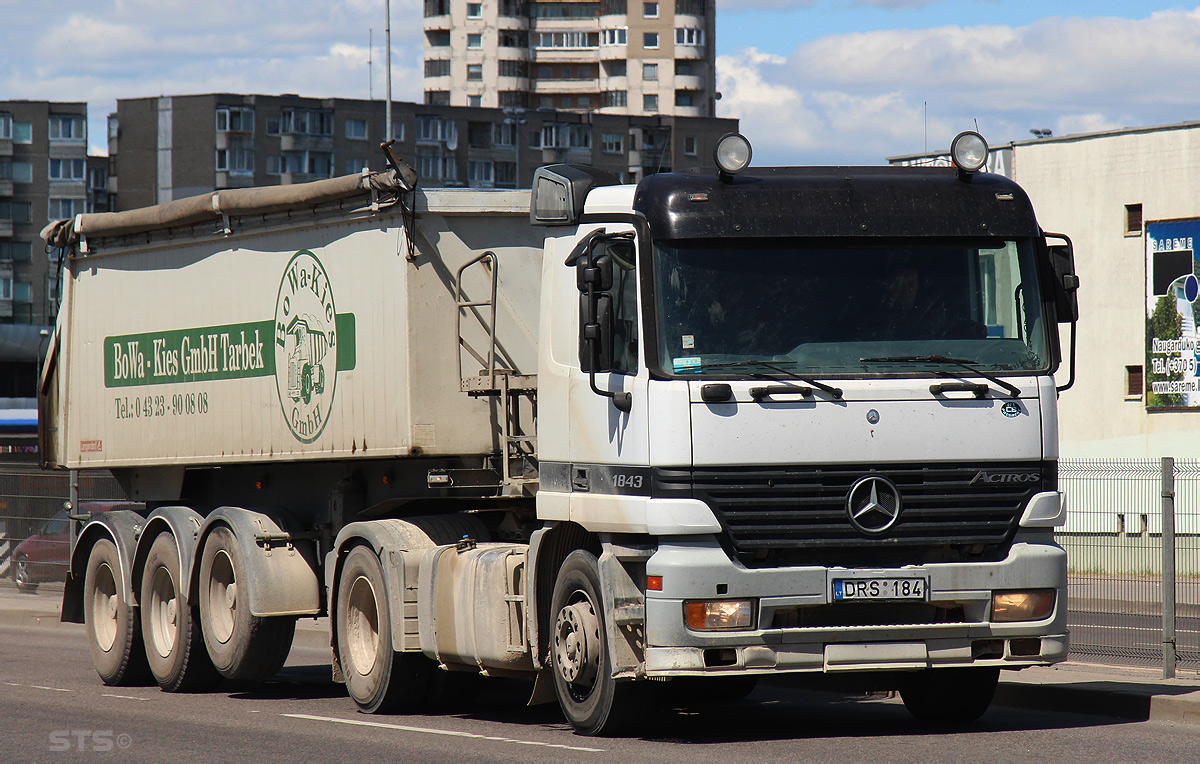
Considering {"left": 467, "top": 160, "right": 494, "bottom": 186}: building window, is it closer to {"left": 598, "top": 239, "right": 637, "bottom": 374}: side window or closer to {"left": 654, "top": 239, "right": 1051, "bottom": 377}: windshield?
{"left": 598, "top": 239, "right": 637, "bottom": 374}: side window

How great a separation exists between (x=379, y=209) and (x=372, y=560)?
248cm

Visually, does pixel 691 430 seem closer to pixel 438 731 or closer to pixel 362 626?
pixel 438 731

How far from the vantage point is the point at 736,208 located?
30.1 feet

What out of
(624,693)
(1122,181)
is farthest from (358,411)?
(1122,181)

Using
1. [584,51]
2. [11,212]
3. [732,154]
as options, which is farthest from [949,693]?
[584,51]

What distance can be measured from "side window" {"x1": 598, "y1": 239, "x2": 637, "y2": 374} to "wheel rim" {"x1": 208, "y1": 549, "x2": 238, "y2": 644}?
5179 millimetres

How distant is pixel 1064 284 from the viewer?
934cm

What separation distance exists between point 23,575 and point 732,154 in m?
18.7

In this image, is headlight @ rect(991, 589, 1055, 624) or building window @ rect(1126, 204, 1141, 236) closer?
headlight @ rect(991, 589, 1055, 624)

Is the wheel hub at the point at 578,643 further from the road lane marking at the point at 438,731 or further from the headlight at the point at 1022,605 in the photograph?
the headlight at the point at 1022,605

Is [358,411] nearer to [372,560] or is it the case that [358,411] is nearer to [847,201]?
[372,560]

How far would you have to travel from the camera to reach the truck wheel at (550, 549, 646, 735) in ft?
30.8

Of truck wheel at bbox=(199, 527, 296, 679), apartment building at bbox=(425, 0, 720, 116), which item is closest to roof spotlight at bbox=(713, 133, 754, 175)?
truck wheel at bbox=(199, 527, 296, 679)

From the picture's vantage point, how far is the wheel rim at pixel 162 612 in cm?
1413
